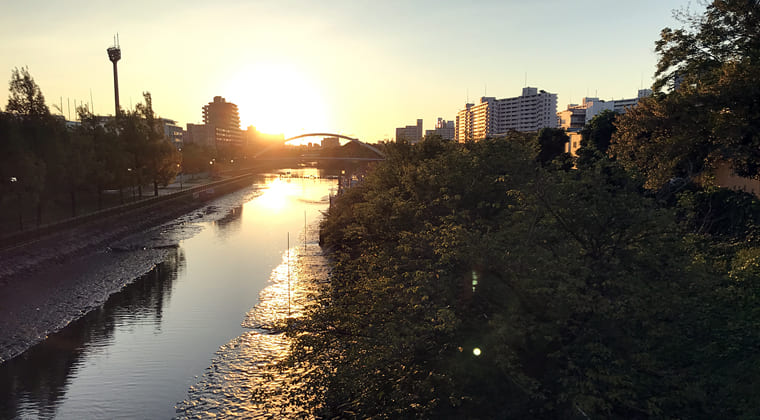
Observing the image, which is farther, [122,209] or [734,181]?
[122,209]

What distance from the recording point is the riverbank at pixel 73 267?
74.5ft

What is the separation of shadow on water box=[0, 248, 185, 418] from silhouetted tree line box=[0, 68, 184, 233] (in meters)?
11.8

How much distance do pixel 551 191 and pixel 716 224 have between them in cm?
1574

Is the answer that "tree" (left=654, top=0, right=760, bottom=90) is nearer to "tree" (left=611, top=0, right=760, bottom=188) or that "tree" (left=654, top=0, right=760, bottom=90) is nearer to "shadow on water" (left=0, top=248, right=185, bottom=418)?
"tree" (left=611, top=0, right=760, bottom=188)

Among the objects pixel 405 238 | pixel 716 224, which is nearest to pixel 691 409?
pixel 405 238

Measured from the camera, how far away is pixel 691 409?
9.73 metres

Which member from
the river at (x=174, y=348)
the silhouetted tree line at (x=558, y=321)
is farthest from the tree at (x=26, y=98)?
the silhouetted tree line at (x=558, y=321)

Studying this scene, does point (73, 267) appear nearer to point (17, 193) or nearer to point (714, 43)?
point (17, 193)

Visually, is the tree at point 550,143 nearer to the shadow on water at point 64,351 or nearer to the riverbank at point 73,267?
the riverbank at point 73,267

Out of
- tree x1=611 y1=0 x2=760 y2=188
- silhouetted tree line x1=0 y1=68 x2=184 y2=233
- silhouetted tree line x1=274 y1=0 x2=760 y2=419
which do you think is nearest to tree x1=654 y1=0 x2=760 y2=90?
tree x1=611 y1=0 x2=760 y2=188

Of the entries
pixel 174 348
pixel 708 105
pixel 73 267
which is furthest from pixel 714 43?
pixel 73 267

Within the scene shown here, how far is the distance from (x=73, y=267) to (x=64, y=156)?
11402 mm

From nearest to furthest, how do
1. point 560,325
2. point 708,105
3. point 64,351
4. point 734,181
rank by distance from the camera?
point 560,325 < point 708,105 < point 64,351 < point 734,181

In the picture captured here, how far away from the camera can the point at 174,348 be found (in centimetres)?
2055
